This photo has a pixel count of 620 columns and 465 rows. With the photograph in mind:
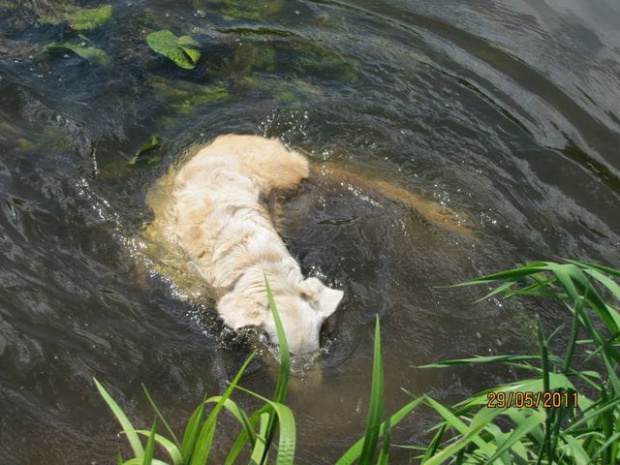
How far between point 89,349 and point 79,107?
9.18 ft

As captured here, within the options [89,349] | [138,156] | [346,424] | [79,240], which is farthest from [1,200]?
[346,424]

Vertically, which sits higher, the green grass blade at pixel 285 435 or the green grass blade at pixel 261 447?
the green grass blade at pixel 285 435

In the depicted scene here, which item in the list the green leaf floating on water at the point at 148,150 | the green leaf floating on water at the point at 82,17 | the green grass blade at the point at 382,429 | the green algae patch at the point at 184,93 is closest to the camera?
the green grass blade at the point at 382,429

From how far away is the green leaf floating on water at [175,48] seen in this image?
6.70 meters

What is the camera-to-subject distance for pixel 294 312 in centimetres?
420

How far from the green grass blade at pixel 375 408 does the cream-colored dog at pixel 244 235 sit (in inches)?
72.7

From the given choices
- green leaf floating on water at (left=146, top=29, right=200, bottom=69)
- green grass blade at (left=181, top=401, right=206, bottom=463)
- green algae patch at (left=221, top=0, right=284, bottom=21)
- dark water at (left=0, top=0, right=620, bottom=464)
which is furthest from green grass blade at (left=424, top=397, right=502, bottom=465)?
green algae patch at (left=221, top=0, right=284, bottom=21)

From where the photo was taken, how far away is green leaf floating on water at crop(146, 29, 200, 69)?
6699mm

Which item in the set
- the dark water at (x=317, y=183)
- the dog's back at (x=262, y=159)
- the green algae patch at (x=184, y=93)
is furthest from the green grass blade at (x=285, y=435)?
the green algae patch at (x=184, y=93)

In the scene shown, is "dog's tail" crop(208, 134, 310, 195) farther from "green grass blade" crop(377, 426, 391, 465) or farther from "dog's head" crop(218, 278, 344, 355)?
"green grass blade" crop(377, 426, 391, 465)

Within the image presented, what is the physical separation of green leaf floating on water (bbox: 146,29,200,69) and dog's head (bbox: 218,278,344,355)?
326 centimetres

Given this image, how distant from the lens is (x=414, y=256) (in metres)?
5.38

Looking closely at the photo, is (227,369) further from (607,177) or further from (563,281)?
(607,177)

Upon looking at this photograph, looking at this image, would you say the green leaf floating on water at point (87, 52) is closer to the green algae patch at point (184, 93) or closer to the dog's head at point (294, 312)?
the green algae patch at point (184, 93)
